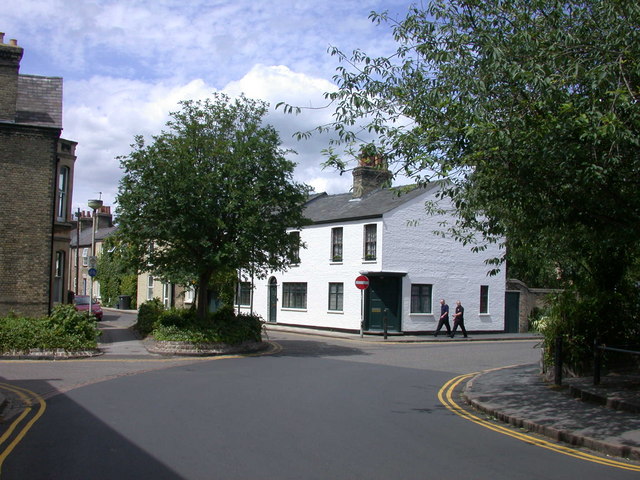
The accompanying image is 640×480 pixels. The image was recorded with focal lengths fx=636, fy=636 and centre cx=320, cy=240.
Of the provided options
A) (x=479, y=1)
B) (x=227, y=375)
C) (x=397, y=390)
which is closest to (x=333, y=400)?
(x=397, y=390)

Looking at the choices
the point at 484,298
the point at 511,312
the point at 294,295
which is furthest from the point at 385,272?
the point at 511,312

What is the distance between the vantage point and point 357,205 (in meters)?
34.1

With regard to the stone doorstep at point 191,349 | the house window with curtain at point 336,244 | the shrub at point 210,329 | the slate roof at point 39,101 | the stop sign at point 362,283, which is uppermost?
the slate roof at point 39,101

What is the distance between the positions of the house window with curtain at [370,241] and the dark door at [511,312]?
9301mm

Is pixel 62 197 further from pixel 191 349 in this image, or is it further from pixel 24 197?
pixel 191 349

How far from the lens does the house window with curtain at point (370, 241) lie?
3092cm

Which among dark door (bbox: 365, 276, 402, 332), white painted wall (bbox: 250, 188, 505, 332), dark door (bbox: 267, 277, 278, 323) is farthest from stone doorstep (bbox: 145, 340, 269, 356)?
dark door (bbox: 267, 277, 278, 323)

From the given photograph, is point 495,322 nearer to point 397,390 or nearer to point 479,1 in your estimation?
point 397,390

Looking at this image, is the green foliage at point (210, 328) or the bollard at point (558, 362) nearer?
the bollard at point (558, 362)

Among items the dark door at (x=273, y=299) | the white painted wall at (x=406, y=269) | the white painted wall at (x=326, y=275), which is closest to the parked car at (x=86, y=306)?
the white painted wall at (x=326, y=275)

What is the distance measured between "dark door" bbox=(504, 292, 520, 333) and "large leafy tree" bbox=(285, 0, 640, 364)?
980 inches

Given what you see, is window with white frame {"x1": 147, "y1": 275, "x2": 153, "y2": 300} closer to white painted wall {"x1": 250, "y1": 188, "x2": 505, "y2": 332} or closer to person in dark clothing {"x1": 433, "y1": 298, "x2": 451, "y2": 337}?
white painted wall {"x1": 250, "y1": 188, "x2": 505, "y2": 332}

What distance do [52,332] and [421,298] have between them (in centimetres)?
1862

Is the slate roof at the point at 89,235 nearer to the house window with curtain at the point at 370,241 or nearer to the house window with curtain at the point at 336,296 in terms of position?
the house window with curtain at the point at 336,296
